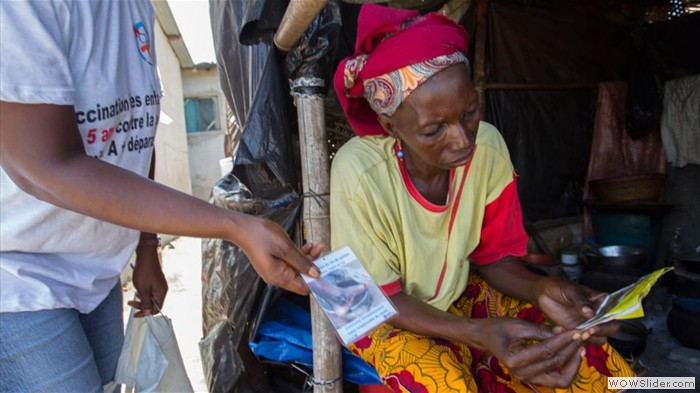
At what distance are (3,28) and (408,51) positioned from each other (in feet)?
3.78

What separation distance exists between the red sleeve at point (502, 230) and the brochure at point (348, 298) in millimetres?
841

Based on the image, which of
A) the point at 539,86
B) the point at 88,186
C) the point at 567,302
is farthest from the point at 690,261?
the point at 88,186

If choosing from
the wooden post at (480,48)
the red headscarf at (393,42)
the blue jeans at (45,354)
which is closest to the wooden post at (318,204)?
the red headscarf at (393,42)

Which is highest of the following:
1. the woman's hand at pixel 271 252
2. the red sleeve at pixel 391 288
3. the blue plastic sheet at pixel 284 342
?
the woman's hand at pixel 271 252

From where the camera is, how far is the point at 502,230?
1924 millimetres

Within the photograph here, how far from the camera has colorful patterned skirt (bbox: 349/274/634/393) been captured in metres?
1.46

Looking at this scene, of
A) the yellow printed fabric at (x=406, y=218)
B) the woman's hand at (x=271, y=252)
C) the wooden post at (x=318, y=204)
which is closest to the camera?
the woman's hand at (x=271, y=252)

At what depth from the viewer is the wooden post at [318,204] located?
1799 mm

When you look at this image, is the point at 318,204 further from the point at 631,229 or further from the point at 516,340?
the point at 631,229

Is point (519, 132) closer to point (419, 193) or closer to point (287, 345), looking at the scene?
point (419, 193)

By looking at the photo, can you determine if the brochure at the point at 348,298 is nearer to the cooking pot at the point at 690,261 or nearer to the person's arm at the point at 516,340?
the person's arm at the point at 516,340

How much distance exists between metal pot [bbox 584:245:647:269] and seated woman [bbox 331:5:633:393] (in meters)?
2.64

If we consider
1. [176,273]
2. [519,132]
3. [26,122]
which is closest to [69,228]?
[26,122]

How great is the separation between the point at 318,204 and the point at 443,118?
0.60 metres
